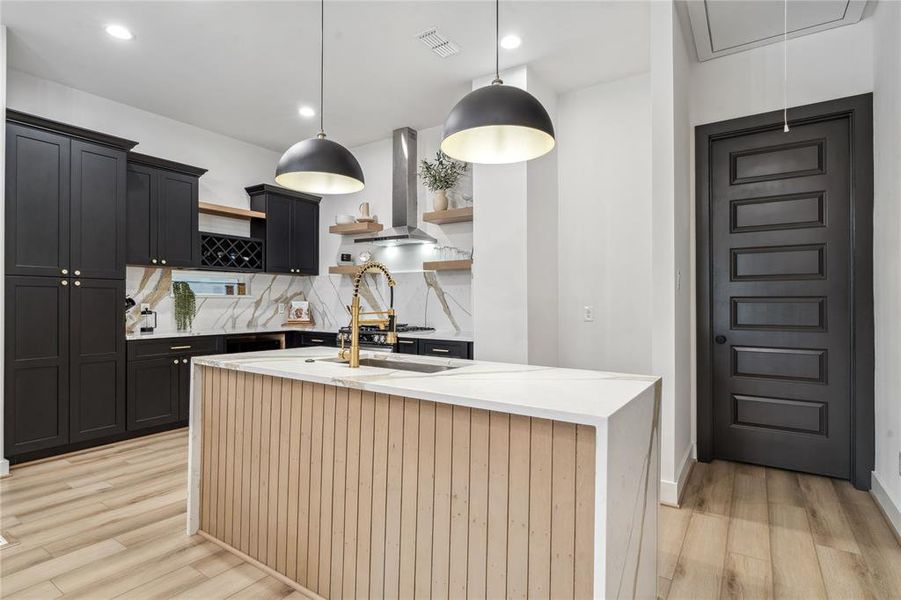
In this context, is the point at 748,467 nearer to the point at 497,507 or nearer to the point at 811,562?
the point at 811,562

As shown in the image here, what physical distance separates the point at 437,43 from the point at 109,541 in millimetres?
3497

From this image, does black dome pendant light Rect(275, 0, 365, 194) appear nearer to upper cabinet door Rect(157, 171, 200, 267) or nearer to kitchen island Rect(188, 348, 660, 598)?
kitchen island Rect(188, 348, 660, 598)

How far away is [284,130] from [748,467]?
5.11 metres

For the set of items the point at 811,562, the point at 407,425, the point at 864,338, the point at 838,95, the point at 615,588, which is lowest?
the point at 811,562

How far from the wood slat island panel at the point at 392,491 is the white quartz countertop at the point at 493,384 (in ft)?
0.20

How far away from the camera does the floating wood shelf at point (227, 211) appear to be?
15.5 ft

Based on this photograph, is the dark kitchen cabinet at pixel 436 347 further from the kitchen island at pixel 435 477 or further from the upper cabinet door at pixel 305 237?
the upper cabinet door at pixel 305 237

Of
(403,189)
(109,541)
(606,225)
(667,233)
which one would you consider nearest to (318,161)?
(667,233)

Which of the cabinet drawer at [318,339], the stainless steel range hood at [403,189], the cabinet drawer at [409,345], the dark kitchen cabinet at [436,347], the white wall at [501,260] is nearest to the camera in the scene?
the white wall at [501,260]

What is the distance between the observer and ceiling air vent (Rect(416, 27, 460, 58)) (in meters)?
3.19

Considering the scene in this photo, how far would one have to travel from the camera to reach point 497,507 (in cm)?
148

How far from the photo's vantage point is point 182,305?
15.5 feet

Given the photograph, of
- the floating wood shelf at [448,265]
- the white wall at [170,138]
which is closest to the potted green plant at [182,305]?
the white wall at [170,138]

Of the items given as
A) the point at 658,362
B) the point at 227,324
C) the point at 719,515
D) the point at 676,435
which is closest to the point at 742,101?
the point at 658,362
